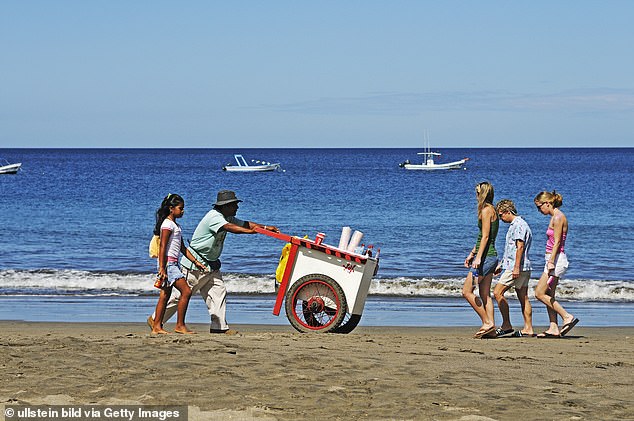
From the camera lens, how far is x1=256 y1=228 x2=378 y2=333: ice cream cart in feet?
31.9

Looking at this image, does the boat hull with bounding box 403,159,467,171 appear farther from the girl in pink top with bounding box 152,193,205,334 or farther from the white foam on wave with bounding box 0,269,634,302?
the girl in pink top with bounding box 152,193,205,334

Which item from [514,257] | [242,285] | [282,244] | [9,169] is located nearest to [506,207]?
[514,257]

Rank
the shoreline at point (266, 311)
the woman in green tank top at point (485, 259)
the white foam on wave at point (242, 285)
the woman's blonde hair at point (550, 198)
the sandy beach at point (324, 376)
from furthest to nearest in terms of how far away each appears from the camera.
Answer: the white foam on wave at point (242, 285), the shoreline at point (266, 311), the woman's blonde hair at point (550, 198), the woman in green tank top at point (485, 259), the sandy beach at point (324, 376)

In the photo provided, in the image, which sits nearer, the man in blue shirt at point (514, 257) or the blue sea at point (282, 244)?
the man in blue shirt at point (514, 257)

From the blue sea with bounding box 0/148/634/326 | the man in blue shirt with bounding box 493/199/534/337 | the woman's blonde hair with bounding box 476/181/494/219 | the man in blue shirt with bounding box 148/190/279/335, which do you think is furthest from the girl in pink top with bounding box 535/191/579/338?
the man in blue shirt with bounding box 148/190/279/335

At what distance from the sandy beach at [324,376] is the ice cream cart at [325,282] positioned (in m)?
0.35

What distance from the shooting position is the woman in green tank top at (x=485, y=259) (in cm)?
968

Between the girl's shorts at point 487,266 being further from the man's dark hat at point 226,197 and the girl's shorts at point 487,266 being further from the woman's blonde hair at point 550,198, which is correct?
the man's dark hat at point 226,197

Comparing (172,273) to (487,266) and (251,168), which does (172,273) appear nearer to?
(487,266)

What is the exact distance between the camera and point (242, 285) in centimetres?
1777

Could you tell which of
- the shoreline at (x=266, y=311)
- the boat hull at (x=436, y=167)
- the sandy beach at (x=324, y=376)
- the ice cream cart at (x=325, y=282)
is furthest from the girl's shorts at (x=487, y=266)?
the boat hull at (x=436, y=167)

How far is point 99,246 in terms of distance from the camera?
25719mm

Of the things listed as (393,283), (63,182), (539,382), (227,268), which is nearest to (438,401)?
(539,382)

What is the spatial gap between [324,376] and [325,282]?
8.47 feet
